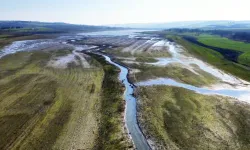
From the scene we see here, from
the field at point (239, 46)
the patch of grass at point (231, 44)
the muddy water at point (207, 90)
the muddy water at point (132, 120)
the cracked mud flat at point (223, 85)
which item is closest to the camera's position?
the muddy water at point (132, 120)

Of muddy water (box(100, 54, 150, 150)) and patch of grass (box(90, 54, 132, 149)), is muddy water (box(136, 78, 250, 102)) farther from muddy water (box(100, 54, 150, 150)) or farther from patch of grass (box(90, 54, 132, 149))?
patch of grass (box(90, 54, 132, 149))

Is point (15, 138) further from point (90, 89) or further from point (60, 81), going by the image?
point (60, 81)

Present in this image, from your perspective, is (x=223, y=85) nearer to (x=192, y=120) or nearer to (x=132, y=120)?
(x=192, y=120)

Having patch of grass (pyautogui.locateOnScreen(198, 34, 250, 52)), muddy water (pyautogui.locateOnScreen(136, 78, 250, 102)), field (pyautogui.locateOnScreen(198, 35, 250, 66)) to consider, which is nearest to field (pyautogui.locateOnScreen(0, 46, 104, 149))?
muddy water (pyautogui.locateOnScreen(136, 78, 250, 102))

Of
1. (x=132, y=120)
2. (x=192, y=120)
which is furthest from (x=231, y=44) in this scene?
(x=132, y=120)

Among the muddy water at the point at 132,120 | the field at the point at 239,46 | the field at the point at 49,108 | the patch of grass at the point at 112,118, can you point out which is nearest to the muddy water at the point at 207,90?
the muddy water at the point at 132,120

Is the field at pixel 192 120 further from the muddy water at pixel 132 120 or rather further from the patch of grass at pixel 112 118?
the patch of grass at pixel 112 118
